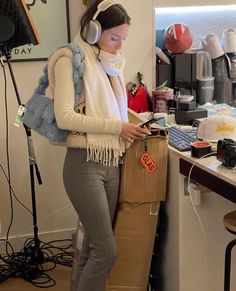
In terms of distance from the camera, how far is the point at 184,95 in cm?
301

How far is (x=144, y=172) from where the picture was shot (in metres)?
2.22

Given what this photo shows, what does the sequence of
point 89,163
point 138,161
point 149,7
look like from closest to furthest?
point 89,163, point 138,161, point 149,7

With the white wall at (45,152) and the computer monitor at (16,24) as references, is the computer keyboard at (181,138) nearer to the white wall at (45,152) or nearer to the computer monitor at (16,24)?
the white wall at (45,152)

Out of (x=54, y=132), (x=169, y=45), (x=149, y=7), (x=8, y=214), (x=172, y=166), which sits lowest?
(x=8, y=214)

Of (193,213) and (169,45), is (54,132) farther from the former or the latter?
(169,45)

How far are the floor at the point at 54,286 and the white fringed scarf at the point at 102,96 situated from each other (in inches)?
38.8


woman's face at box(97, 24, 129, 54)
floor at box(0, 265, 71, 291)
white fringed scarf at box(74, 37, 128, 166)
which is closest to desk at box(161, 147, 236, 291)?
white fringed scarf at box(74, 37, 128, 166)

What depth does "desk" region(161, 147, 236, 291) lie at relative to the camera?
2.20 metres

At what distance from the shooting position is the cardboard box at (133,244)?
2.27 metres

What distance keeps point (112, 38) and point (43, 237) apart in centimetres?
162

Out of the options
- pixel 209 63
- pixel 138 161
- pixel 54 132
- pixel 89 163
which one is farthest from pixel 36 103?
pixel 209 63

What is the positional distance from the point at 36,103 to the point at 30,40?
0.53 metres

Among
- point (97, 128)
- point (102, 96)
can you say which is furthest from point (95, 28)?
point (97, 128)

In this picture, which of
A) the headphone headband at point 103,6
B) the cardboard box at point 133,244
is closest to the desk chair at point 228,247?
the cardboard box at point 133,244
